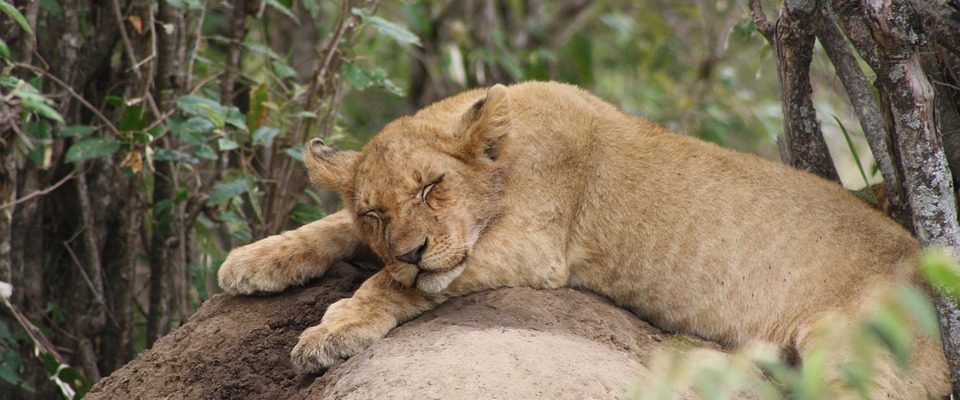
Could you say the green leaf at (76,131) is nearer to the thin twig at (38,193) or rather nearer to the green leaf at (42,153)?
the green leaf at (42,153)

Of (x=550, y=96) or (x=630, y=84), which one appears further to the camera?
(x=630, y=84)

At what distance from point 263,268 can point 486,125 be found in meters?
1.15

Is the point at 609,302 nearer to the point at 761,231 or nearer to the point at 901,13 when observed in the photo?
the point at 761,231

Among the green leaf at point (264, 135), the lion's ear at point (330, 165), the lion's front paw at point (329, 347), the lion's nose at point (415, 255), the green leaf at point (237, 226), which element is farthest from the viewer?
the green leaf at point (237, 226)

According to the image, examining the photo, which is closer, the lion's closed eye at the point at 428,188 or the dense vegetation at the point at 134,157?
the lion's closed eye at the point at 428,188

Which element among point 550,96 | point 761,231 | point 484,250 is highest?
point 550,96

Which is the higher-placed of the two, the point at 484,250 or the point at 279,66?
the point at 279,66

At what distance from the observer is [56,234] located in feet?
21.6

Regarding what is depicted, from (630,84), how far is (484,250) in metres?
9.49

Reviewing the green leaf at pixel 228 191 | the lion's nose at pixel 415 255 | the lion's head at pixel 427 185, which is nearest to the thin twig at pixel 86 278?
the green leaf at pixel 228 191

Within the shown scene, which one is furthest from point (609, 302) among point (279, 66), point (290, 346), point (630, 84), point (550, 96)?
point (630, 84)

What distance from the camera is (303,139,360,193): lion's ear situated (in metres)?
4.79

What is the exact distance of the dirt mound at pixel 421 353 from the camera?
3.68 meters

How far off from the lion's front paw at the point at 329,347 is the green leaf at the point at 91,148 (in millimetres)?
2219
